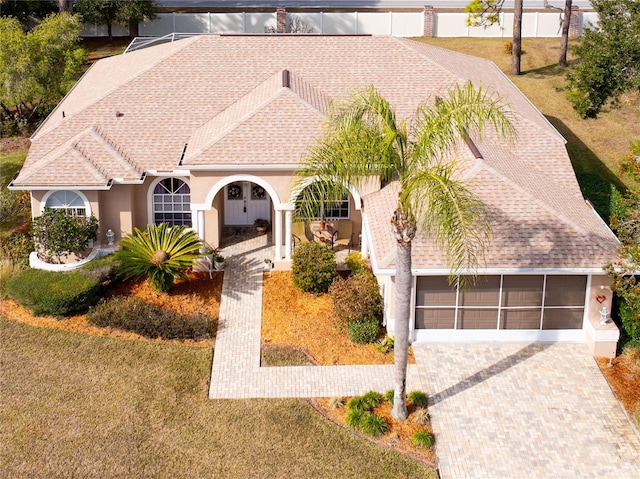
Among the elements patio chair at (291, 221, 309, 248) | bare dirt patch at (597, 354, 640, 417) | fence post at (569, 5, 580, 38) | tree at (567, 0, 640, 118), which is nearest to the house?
patio chair at (291, 221, 309, 248)

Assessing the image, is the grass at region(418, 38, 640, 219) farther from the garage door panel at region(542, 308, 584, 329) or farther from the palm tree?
the palm tree

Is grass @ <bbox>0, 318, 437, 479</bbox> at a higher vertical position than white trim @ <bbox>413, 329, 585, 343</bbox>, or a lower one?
lower

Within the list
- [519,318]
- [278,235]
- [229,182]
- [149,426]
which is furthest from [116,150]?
[519,318]

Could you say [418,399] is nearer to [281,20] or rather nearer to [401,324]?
[401,324]

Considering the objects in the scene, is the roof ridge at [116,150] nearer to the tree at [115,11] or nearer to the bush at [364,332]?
the bush at [364,332]

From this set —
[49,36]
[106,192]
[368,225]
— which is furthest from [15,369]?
[49,36]

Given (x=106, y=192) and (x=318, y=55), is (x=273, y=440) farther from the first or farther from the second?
(x=318, y=55)
